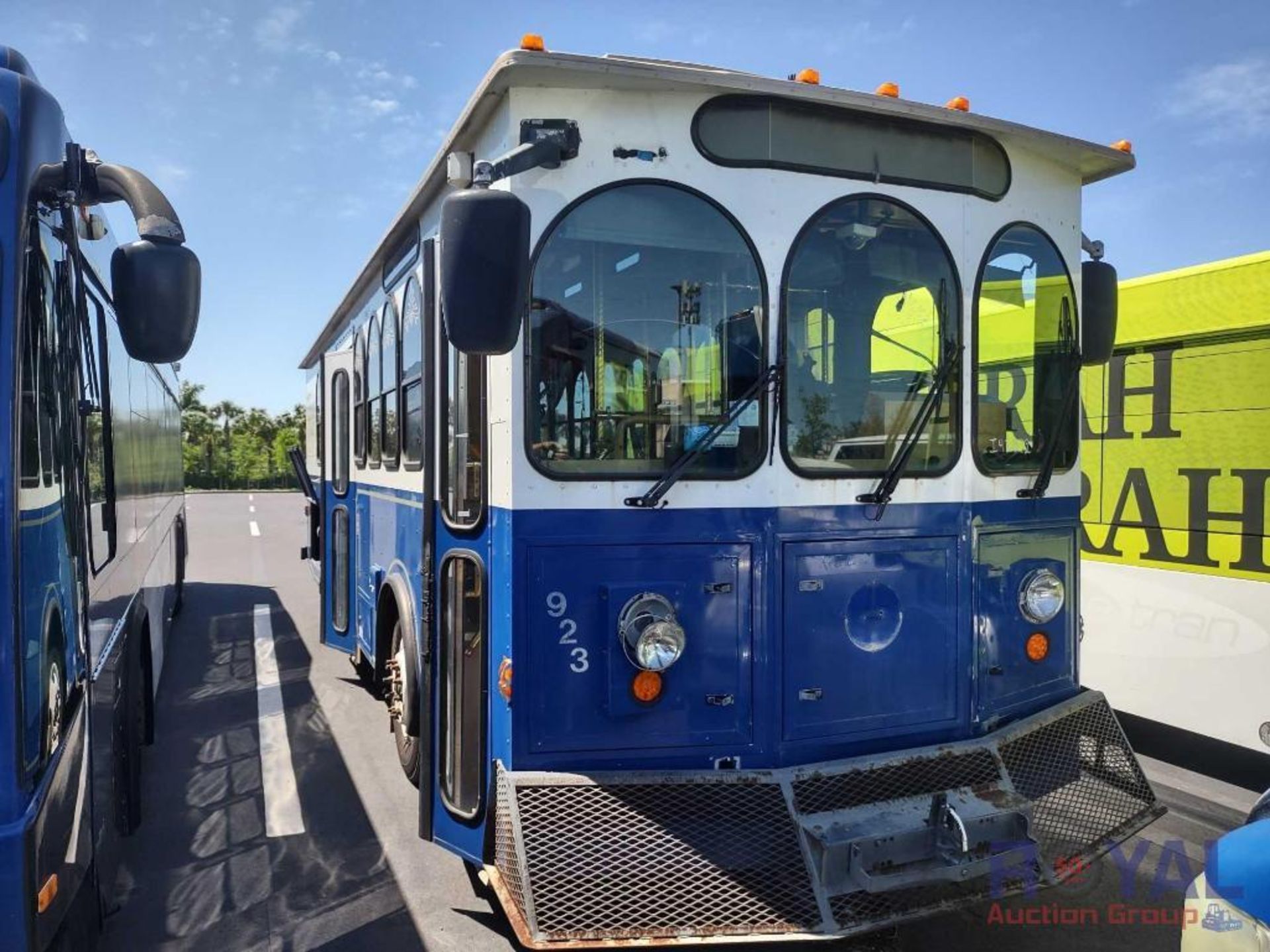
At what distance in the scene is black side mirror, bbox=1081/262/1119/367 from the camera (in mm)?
3881

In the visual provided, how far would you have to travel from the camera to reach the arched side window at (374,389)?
18.0 feet

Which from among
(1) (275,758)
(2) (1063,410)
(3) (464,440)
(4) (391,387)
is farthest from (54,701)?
(2) (1063,410)

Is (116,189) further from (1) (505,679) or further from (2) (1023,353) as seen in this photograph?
(2) (1023,353)

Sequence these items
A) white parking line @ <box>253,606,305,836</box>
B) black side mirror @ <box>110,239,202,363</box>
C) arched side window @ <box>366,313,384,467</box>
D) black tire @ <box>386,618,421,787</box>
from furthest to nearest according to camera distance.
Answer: arched side window @ <box>366,313,384,467</box> → white parking line @ <box>253,606,305,836</box> → black tire @ <box>386,618,421,787</box> → black side mirror @ <box>110,239,202,363</box>

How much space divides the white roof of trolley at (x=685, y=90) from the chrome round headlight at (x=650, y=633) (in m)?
1.68

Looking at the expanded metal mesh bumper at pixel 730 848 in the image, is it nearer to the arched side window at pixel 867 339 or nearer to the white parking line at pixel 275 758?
the arched side window at pixel 867 339

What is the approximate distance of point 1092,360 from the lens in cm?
393

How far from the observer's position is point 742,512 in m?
3.13

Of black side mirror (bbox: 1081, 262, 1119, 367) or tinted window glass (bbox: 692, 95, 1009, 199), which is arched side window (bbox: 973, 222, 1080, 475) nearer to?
black side mirror (bbox: 1081, 262, 1119, 367)

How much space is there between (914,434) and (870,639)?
2.59 ft

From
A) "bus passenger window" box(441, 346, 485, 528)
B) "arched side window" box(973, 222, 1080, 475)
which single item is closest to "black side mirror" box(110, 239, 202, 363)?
"bus passenger window" box(441, 346, 485, 528)

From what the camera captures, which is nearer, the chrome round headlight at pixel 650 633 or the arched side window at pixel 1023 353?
the chrome round headlight at pixel 650 633

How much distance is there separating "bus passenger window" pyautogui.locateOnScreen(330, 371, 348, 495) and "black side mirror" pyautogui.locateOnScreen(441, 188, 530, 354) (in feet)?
14.8

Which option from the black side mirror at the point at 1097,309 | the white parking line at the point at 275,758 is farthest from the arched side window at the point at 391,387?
the black side mirror at the point at 1097,309
